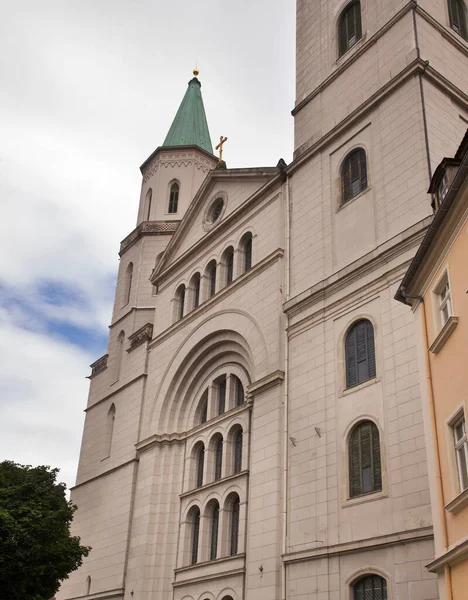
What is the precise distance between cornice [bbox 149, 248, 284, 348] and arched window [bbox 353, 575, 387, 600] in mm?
12397

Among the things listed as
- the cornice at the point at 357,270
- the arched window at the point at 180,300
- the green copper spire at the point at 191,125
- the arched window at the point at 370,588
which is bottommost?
the arched window at the point at 370,588

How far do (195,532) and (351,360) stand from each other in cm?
1090

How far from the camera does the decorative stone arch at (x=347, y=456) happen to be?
19.3 m

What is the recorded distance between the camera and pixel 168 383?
105 ft

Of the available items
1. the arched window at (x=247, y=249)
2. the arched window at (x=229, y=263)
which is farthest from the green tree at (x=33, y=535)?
the arched window at (x=247, y=249)

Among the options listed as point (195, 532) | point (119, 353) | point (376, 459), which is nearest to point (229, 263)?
point (119, 353)

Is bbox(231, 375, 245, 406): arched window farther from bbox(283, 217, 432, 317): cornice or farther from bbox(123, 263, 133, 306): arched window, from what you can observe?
bbox(123, 263, 133, 306): arched window

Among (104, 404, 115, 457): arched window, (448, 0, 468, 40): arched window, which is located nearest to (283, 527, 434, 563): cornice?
(104, 404, 115, 457): arched window

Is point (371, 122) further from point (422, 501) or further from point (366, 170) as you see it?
point (422, 501)

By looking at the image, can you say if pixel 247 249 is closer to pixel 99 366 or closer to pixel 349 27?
pixel 349 27

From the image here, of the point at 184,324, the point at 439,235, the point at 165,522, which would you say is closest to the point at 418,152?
the point at 439,235

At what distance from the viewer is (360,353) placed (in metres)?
21.9

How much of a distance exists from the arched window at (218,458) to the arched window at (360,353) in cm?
821

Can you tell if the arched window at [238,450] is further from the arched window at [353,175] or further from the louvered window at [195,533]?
the arched window at [353,175]
